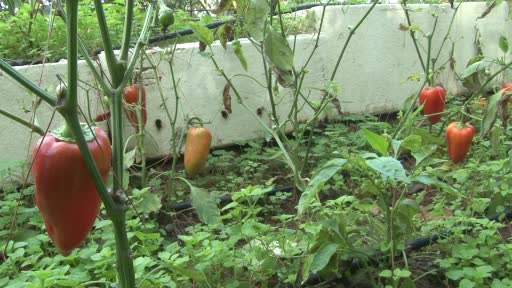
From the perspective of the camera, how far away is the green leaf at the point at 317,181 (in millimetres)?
1193

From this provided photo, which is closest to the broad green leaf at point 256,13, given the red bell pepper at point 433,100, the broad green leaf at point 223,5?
the broad green leaf at point 223,5

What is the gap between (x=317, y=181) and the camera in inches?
47.1

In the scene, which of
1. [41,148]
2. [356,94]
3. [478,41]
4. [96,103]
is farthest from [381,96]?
[41,148]

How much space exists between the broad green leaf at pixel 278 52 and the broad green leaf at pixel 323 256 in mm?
565

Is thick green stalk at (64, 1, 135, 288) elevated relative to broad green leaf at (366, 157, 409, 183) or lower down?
elevated

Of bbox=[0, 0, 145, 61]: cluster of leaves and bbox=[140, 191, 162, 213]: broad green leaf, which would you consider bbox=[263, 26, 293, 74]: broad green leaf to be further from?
bbox=[0, 0, 145, 61]: cluster of leaves

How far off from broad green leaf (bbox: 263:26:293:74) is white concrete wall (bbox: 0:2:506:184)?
84 centimetres

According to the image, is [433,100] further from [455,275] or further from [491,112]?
[455,275]

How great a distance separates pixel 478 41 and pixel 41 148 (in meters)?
4.04

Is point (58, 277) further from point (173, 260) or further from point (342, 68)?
point (342, 68)

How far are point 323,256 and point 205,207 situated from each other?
21.6 inches

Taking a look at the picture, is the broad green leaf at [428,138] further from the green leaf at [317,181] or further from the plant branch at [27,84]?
the plant branch at [27,84]

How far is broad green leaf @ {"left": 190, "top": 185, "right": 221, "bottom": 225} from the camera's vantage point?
1737 mm

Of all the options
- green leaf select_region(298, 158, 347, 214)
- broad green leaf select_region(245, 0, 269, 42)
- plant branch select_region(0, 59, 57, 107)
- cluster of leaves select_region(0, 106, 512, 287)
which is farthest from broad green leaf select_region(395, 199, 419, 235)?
plant branch select_region(0, 59, 57, 107)
